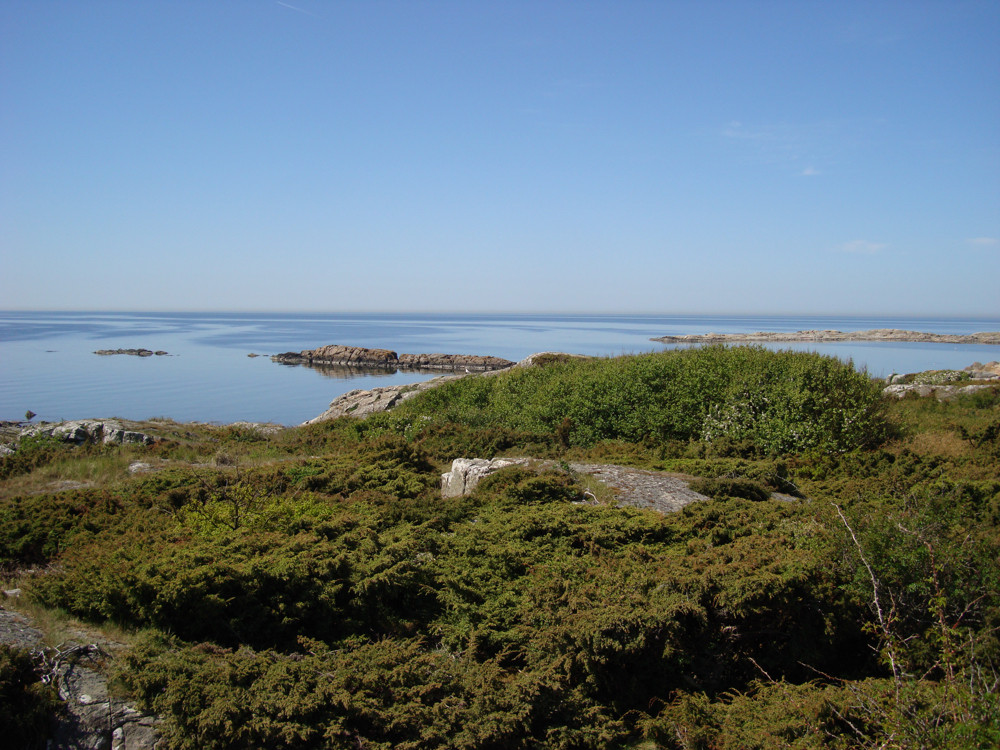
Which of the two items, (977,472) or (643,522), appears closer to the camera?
(643,522)

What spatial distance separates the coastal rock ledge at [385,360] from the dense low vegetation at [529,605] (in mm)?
45530

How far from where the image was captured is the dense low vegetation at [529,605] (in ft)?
14.5

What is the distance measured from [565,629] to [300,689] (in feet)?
7.22

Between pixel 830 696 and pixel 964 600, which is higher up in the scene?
pixel 964 600

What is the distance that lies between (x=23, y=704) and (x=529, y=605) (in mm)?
3983

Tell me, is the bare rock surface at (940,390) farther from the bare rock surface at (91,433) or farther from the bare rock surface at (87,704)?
the bare rock surface at (91,433)

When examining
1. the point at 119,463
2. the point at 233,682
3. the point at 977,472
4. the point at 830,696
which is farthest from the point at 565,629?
the point at 119,463

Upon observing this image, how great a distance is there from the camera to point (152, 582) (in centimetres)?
558

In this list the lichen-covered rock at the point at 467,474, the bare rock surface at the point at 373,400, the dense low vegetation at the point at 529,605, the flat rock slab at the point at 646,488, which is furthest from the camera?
the bare rock surface at the point at 373,400

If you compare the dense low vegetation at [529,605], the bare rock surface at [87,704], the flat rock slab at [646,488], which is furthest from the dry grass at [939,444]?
the bare rock surface at [87,704]

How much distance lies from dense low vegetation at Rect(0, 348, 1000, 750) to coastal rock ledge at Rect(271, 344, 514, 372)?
45.5m

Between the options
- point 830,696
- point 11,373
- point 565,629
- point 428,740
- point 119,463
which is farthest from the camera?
point 11,373

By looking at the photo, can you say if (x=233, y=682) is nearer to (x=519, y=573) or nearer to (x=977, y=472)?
(x=519, y=573)

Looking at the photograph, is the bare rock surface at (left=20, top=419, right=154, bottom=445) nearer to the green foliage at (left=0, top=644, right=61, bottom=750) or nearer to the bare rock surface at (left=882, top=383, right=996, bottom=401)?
the green foliage at (left=0, top=644, right=61, bottom=750)
